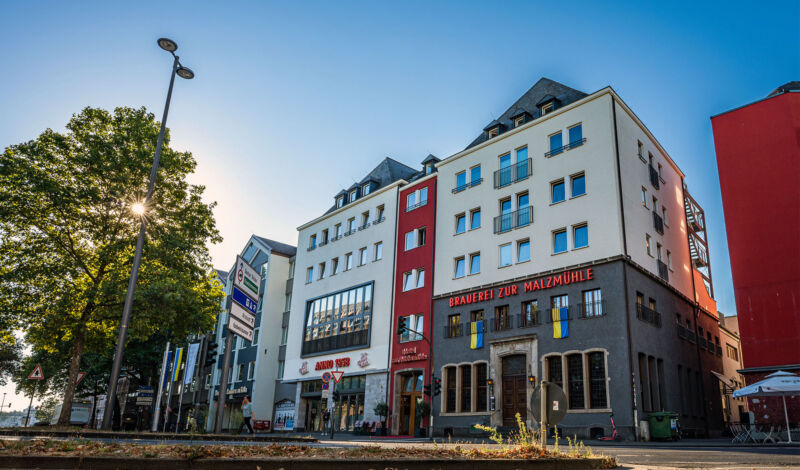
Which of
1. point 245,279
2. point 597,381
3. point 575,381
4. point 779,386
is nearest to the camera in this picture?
point 245,279

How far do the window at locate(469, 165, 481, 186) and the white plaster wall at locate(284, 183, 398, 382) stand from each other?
23.6 feet

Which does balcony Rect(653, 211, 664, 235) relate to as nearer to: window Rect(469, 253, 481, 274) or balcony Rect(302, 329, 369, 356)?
window Rect(469, 253, 481, 274)

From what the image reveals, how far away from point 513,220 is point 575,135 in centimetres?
547

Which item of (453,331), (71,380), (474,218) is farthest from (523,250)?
(71,380)

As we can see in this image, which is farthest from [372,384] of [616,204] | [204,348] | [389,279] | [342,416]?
[204,348]

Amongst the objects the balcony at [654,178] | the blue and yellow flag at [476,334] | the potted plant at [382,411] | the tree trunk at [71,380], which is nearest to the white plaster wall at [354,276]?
the potted plant at [382,411]

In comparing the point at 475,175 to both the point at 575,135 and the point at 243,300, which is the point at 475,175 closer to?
the point at 575,135

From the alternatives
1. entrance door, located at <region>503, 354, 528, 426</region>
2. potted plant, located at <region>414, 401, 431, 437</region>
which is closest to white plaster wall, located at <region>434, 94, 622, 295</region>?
entrance door, located at <region>503, 354, 528, 426</region>

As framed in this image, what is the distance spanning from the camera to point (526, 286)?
28.6m

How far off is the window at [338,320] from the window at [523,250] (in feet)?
41.1

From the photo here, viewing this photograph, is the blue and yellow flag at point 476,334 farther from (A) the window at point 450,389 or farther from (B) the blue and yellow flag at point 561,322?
(B) the blue and yellow flag at point 561,322

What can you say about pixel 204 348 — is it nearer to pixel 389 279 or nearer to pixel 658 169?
pixel 389 279

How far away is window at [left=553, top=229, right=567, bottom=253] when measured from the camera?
28.1 metres

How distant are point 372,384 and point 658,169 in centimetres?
2195
